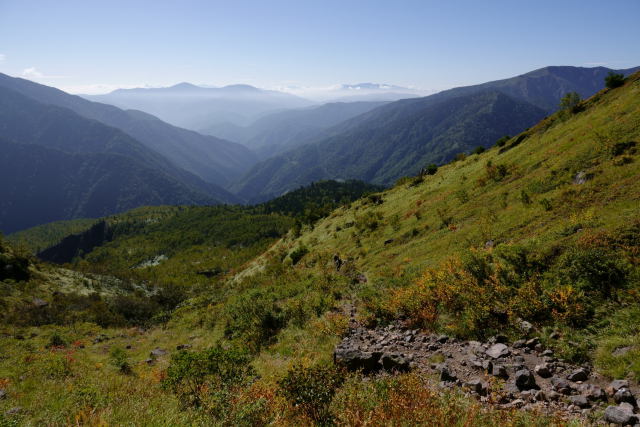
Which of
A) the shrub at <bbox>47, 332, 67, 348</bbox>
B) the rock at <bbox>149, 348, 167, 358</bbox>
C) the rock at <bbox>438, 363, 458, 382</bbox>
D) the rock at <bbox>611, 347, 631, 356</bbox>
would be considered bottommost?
the shrub at <bbox>47, 332, 67, 348</bbox>

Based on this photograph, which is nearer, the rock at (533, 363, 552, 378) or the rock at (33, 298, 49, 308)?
the rock at (533, 363, 552, 378)

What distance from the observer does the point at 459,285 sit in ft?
41.6

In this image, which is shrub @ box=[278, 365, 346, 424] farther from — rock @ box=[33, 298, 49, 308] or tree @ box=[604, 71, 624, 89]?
tree @ box=[604, 71, 624, 89]

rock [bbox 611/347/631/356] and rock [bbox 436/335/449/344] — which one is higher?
rock [bbox 611/347/631/356]


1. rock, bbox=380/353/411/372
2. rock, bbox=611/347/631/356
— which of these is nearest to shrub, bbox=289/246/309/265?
rock, bbox=380/353/411/372

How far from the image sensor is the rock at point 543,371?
7761 mm

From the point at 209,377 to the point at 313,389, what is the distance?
439 cm

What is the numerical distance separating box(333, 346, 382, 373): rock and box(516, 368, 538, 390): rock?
3.93 metres

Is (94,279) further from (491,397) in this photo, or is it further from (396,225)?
(491,397)

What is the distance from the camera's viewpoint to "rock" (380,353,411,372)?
941cm

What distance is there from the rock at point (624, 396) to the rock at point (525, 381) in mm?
1526

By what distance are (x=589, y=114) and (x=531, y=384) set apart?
30.4 metres

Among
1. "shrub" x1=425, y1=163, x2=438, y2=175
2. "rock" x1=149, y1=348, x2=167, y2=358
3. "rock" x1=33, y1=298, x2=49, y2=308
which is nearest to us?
"rock" x1=149, y1=348, x2=167, y2=358

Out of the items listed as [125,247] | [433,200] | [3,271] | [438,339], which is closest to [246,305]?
[438,339]
